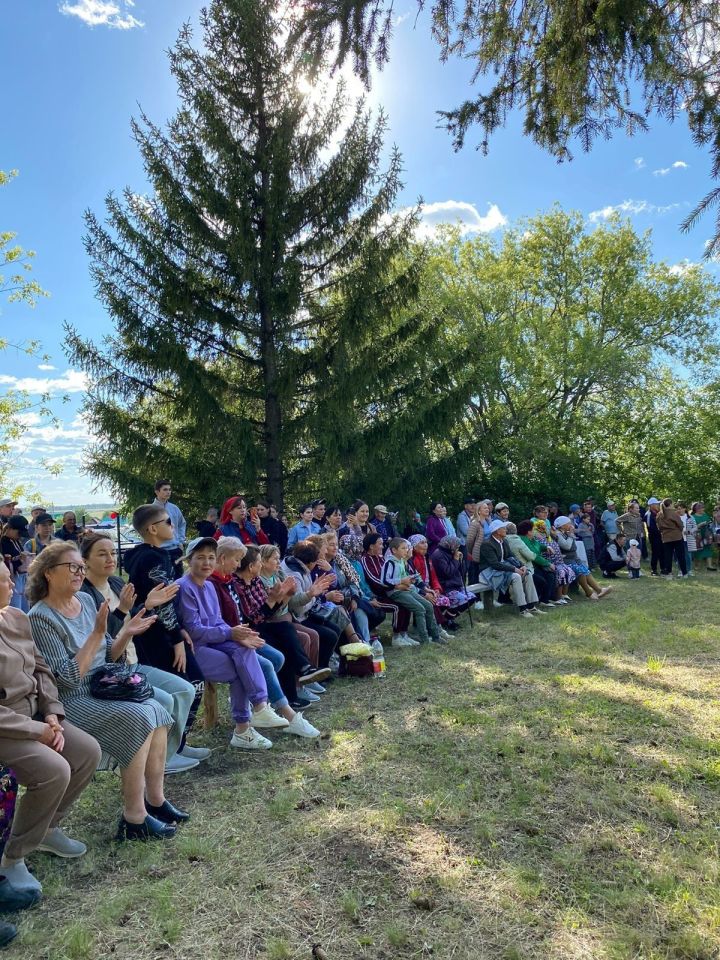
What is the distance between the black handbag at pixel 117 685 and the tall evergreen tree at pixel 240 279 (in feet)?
28.3

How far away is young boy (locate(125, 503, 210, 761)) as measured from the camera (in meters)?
4.19

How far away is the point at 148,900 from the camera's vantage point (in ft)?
9.07

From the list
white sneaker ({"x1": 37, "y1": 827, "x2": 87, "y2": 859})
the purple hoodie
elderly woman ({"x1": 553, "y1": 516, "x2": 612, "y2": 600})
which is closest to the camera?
white sneaker ({"x1": 37, "y1": 827, "x2": 87, "y2": 859})

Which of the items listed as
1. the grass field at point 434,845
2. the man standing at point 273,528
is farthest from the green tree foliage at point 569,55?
the man standing at point 273,528

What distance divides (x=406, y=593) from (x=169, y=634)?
4.26m

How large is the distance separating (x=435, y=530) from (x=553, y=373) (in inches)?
588

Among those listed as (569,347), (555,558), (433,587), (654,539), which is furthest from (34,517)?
(569,347)

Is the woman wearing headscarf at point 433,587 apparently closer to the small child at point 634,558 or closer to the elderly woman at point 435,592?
the elderly woman at point 435,592

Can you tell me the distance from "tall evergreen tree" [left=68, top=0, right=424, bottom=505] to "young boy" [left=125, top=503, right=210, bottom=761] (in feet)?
25.1

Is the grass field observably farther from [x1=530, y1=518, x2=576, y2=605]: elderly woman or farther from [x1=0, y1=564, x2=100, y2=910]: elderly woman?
[x1=530, y1=518, x2=576, y2=605]: elderly woman

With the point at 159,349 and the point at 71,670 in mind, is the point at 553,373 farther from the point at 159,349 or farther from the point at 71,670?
the point at 71,670

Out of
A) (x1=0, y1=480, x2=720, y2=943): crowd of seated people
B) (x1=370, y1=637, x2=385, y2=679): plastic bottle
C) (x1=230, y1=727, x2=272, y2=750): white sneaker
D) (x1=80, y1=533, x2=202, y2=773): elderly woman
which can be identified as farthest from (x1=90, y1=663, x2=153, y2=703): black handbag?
(x1=370, y1=637, x2=385, y2=679): plastic bottle

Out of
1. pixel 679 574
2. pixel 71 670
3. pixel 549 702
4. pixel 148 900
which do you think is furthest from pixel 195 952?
pixel 679 574

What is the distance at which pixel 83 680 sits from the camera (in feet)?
11.2
